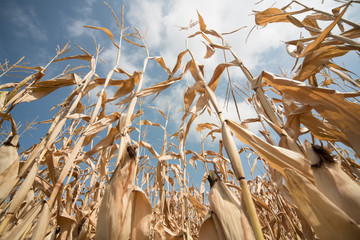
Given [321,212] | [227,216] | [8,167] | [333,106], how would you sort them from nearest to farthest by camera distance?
[321,212] → [227,216] → [333,106] → [8,167]

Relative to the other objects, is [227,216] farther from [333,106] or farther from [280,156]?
[333,106]

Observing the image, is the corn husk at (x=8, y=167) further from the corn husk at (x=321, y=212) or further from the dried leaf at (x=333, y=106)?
the dried leaf at (x=333, y=106)

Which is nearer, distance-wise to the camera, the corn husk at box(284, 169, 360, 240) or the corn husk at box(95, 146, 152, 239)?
the corn husk at box(284, 169, 360, 240)

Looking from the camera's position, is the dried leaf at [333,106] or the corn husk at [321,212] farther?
the dried leaf at [333,106]

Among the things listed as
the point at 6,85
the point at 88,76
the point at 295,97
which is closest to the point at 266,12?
the point at 295,97

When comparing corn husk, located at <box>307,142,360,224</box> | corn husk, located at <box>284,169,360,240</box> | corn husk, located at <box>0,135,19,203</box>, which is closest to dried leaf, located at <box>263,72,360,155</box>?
corn husk, located at <box>307,142,360,224</box>

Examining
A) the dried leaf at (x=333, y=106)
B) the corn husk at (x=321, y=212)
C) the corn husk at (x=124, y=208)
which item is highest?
the dried leaf at (x=333, y=106)

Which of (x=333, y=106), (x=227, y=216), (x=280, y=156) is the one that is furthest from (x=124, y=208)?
(x=333, y=106)

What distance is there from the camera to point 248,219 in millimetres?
579

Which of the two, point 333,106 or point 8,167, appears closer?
point 333,106

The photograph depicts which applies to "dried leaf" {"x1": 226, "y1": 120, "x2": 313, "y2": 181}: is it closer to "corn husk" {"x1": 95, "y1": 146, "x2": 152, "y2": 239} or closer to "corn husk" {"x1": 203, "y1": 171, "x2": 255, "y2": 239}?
"corn husk" {"x1": 203, "y1": 171, "x2": 255, "y2": 239}

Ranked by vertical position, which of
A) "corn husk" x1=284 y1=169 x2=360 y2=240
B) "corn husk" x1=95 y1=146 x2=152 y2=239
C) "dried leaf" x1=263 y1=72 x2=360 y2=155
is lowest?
"corn husk" x1=284 y1=169 x2=360 y2=240

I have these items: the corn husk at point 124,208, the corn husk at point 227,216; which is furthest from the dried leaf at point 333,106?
the corn husk at point 124,208

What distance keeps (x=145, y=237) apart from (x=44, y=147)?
763 mm
